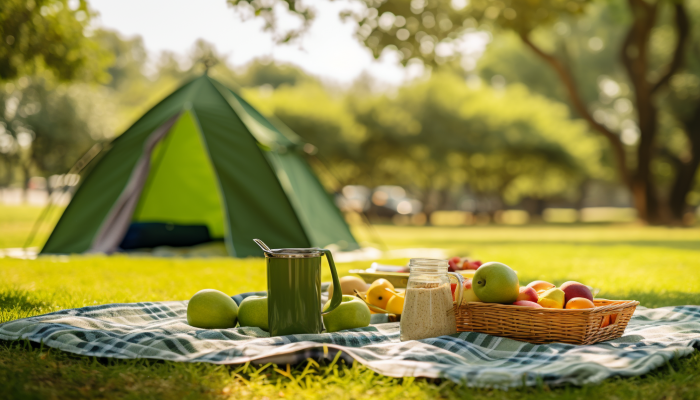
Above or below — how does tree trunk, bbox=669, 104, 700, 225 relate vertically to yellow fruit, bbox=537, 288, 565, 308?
above

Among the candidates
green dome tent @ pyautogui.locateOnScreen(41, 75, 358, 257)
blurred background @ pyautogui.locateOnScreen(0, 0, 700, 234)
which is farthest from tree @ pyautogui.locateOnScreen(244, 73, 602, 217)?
green dome tent @ pyautogui.locateOnScreen(41, 75, 358, 257)

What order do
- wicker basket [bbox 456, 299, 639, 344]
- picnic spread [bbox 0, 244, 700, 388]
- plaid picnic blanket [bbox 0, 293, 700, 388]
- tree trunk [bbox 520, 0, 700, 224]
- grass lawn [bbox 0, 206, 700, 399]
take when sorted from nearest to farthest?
grass lawn [bbox 0, 206, 700, 399]
plaid picnic blanket [bbox 0, 293, 700, 388]
picnic spread [bbox 0, 244, 700, 388]
wicker basket [bbox 456, 299, 639, 344]
tree trunk [bbox 520, 0, 700, 224]

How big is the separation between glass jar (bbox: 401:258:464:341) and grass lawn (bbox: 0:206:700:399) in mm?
459

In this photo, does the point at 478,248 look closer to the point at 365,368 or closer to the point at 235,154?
the point at 235,154

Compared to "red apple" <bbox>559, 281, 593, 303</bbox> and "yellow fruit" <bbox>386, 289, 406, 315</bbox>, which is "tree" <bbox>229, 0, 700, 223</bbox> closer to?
"yellow fruit" <bbox>386, 289, 406, 315</bbox>

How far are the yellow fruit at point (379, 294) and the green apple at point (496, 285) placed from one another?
0.65m

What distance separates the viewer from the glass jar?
276 cm

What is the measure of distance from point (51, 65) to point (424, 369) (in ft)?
27.5

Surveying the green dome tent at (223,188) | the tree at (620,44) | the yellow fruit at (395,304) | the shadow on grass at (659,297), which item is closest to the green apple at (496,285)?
the yellow fruit at (395,304)

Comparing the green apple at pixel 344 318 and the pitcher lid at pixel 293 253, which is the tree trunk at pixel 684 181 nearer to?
the green apple at pixel 344 318

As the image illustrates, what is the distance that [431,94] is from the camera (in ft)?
70.6

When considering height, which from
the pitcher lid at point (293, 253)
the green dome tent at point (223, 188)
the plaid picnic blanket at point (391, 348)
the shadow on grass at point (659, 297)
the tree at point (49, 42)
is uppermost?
the tree at point (49, 42)

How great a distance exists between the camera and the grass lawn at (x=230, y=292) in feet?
7.21

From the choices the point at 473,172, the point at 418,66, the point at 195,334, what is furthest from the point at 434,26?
the point at 473,172
